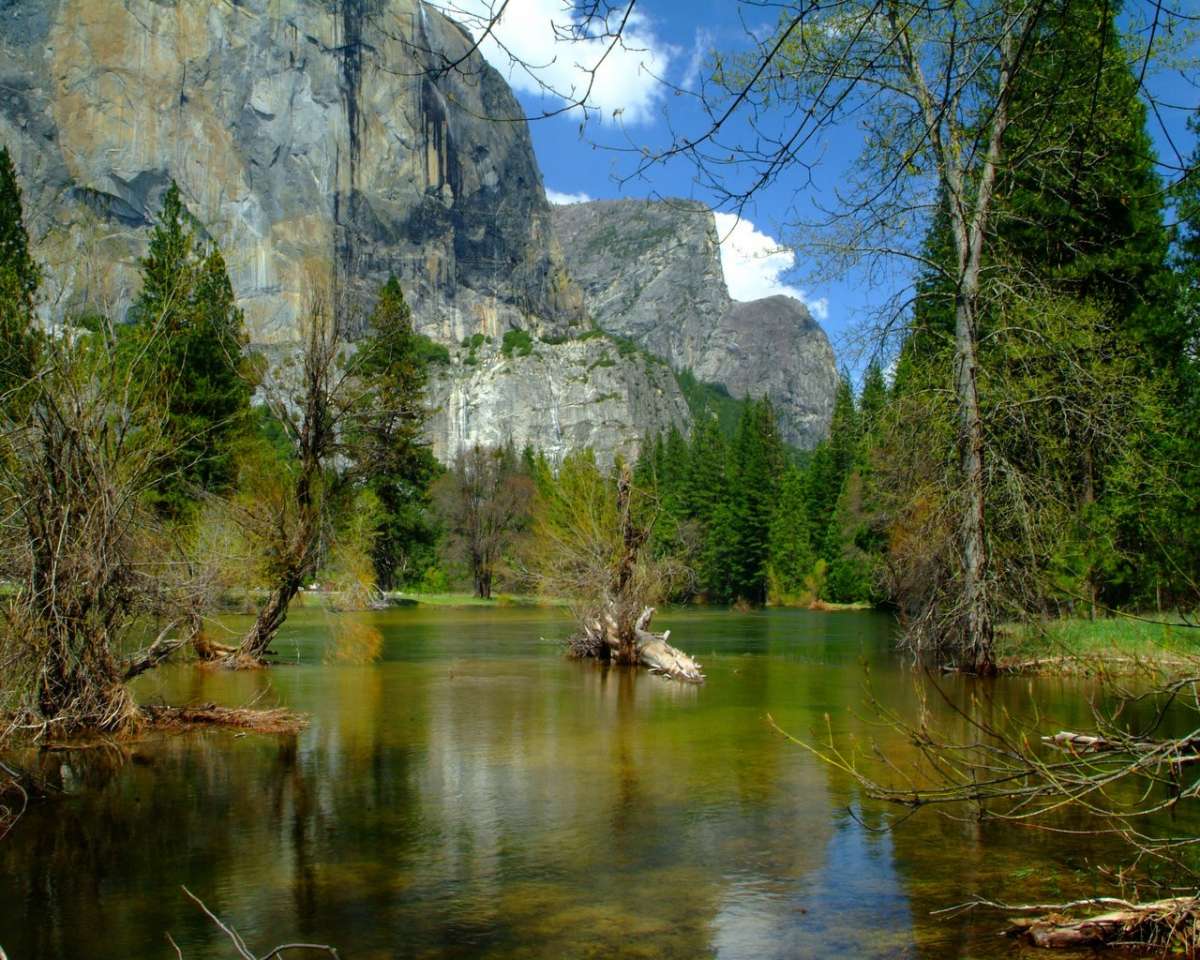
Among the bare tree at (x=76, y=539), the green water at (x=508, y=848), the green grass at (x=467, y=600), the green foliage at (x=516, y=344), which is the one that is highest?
the green foliage at (x=516, y=344)

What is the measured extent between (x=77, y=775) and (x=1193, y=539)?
21379 millimetres

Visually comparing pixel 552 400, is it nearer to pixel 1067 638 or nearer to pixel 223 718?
pixel 1067 638

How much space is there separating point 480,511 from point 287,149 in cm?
6515

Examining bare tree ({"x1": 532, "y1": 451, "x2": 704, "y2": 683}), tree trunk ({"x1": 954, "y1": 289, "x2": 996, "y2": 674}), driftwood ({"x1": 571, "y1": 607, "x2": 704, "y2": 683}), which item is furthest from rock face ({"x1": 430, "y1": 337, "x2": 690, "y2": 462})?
tree trunk ({"x1": 954, "y1": 289, "x2": 996, "y2": 674})

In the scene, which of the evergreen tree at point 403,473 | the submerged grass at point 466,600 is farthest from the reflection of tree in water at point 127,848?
the submerged grass at point 466,600

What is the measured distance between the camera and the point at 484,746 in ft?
36.3

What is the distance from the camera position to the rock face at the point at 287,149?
92.6 meters

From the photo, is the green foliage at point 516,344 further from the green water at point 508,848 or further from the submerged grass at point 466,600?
the green water at point 508,848

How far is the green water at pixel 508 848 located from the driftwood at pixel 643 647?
440 centimetres

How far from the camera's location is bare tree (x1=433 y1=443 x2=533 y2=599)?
61.1 meters

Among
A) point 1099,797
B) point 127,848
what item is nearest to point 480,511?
point 1099,797

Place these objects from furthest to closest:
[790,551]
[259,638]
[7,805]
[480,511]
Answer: [790,551] → [480,511] → [259,638] → [7,805]

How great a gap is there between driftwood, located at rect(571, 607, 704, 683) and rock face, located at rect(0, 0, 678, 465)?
65280 mm

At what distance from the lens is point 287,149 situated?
10825cm
